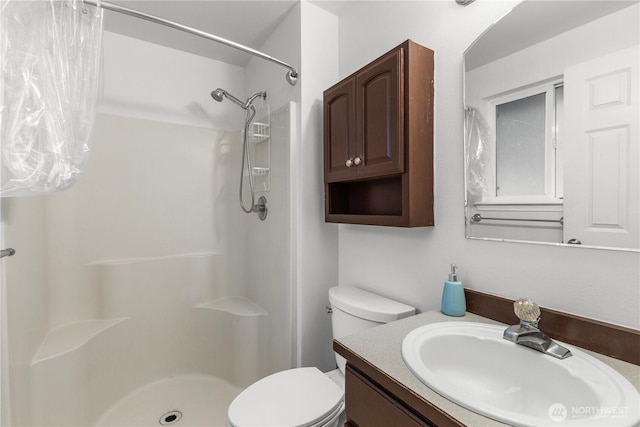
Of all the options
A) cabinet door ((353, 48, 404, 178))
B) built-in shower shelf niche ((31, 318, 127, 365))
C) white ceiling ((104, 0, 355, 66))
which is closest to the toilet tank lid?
cabinet door ((353, 48, 404, 178))

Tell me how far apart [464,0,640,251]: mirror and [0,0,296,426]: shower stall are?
3.23 ft

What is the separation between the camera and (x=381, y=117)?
1.22 m

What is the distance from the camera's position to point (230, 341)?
2.11 m

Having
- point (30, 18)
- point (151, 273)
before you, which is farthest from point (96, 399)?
point (30, 18)

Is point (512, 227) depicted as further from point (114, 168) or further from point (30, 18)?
point (114, 168)

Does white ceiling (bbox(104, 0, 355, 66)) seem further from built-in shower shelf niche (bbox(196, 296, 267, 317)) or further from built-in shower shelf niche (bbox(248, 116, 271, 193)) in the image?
built-in shower shelf niche (bbox(196, 296, 267, 317))

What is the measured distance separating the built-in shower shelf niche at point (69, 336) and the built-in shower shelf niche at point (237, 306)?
22.7 inches

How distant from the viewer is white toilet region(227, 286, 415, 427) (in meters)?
1.09

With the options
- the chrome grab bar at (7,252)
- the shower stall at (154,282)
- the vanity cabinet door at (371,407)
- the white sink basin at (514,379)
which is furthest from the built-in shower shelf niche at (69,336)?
the white sink basin at (514,379)

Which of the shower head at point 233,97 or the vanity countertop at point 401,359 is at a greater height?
the shower head at point 233,97

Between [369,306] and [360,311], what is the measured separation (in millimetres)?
47

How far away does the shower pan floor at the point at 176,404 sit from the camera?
176 centimetres

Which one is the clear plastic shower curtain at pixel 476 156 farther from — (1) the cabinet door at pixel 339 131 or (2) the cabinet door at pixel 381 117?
(1) the cabinet door at pixel 339 131

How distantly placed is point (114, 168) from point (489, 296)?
2.28 meters
